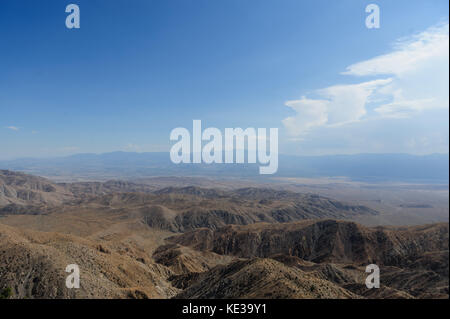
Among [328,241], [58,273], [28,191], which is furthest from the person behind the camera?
[28,191]

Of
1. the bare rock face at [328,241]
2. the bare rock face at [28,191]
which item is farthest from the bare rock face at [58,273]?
the bare rock face at [28,191]

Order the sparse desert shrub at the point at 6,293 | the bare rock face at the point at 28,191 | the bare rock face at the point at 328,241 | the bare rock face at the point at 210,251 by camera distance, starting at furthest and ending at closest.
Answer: the bare rock face at the point at 28,191 → the bare rock face at the point at 328,241 → the bare rock face at the point at 210,251 → the sparse desert shrub at the point at 6,293

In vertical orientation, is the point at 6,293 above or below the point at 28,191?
above

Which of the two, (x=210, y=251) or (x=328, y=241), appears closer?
(x=328, y=241)

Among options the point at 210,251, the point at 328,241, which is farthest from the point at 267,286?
the point at 210,251

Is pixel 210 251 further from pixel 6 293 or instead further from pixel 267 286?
pixel 267 286

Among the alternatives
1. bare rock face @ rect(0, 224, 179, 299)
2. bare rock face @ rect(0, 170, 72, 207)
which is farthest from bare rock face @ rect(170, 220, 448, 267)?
bare rock face @ rect(0, 170, 72, 207)

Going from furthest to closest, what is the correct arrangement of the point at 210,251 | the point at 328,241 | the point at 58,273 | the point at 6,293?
1. the point at 210,251
2. the point at 328,241
3. the point at 58,273
4. the point at 6,293

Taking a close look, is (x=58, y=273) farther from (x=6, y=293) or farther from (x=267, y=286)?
(x=267, y=286)

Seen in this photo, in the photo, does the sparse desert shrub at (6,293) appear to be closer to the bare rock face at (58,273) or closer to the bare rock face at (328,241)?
the bare rock face at (58,273)

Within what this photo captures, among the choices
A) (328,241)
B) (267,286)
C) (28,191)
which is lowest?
(328,241)
